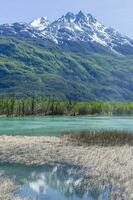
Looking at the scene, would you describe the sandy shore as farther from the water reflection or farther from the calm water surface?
the calm water surface

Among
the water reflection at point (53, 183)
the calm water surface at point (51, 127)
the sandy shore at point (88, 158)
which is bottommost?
the water reflection at point (53, 183)

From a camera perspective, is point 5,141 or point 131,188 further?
point 5,141

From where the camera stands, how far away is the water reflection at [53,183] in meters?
33.2

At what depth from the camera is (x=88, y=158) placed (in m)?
48.7

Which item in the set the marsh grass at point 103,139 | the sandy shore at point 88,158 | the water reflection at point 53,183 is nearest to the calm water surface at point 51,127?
the marsh grass at point 103,139

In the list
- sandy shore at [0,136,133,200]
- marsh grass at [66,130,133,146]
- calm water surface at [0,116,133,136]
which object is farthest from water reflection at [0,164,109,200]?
calm water surface at [0,116,133,136]

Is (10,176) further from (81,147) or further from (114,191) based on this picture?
(81,147)

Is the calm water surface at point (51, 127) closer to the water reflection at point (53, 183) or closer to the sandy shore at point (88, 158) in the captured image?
the sandy shore at point (88, 158)

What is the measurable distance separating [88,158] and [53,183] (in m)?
11.0

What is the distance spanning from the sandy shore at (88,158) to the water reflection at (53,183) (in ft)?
3.92

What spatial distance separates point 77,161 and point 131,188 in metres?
15.5

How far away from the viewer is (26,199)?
1193 inches

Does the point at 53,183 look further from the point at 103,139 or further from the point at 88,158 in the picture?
the point at 103,139

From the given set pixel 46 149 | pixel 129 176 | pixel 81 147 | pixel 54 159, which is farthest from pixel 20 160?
pixel 129 176
